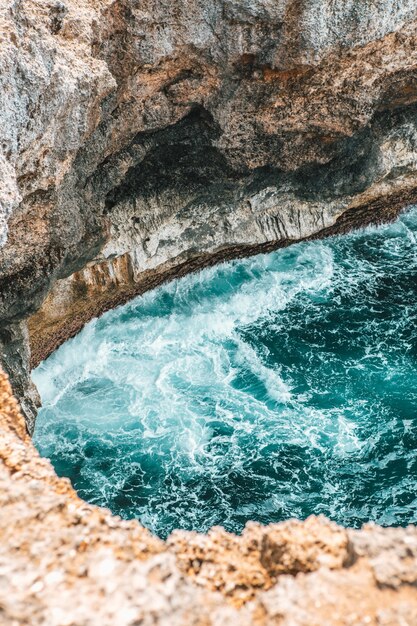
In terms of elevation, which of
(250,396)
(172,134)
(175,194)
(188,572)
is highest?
(172,134)

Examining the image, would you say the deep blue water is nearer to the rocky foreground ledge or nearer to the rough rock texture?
the rough rock texture

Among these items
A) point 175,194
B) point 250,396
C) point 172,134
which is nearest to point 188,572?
point 250,396

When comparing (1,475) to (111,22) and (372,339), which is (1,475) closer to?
(111,22)

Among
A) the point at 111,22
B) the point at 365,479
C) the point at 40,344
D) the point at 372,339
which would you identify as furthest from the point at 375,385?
the point at 111,22

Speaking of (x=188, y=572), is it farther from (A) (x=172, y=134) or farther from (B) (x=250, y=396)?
(A) (x=172, y=134)

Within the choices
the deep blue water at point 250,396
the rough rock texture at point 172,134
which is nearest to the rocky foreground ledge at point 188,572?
the rough rock texture at point 172,134
